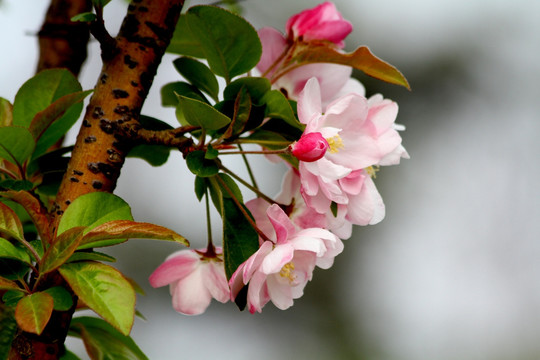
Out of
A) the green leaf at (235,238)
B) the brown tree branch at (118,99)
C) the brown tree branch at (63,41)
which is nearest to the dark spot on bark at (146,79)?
the brown tree branch at (118,99)

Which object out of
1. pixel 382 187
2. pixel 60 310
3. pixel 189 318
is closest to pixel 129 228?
pixel 60 310

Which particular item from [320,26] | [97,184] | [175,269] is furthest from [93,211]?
[320,26]

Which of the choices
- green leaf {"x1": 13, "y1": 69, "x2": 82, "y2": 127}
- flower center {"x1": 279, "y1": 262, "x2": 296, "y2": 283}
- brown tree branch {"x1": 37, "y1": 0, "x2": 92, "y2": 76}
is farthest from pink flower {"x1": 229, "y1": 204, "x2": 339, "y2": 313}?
brown tree branch {"x1": 37, "y1": 0, "x2": 92, "y2": 76}

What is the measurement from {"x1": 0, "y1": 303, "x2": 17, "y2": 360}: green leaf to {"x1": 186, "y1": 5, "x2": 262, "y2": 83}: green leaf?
0.24m

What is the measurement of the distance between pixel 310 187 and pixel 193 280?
0.15m

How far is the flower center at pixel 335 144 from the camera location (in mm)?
423

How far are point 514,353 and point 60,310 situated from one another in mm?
2784

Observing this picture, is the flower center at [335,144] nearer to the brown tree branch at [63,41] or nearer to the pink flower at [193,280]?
the pink flower at [193,280]

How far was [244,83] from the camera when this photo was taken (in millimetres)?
426

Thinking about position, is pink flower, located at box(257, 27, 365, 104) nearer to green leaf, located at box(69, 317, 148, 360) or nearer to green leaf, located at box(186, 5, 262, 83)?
green leaf, located at box(186, 5, 262, 83)

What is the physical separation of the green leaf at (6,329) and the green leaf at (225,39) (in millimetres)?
237

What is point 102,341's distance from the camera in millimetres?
469

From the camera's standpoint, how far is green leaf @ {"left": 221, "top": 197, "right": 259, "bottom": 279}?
419 mm

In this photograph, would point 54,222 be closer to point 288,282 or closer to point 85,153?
point 85,153
